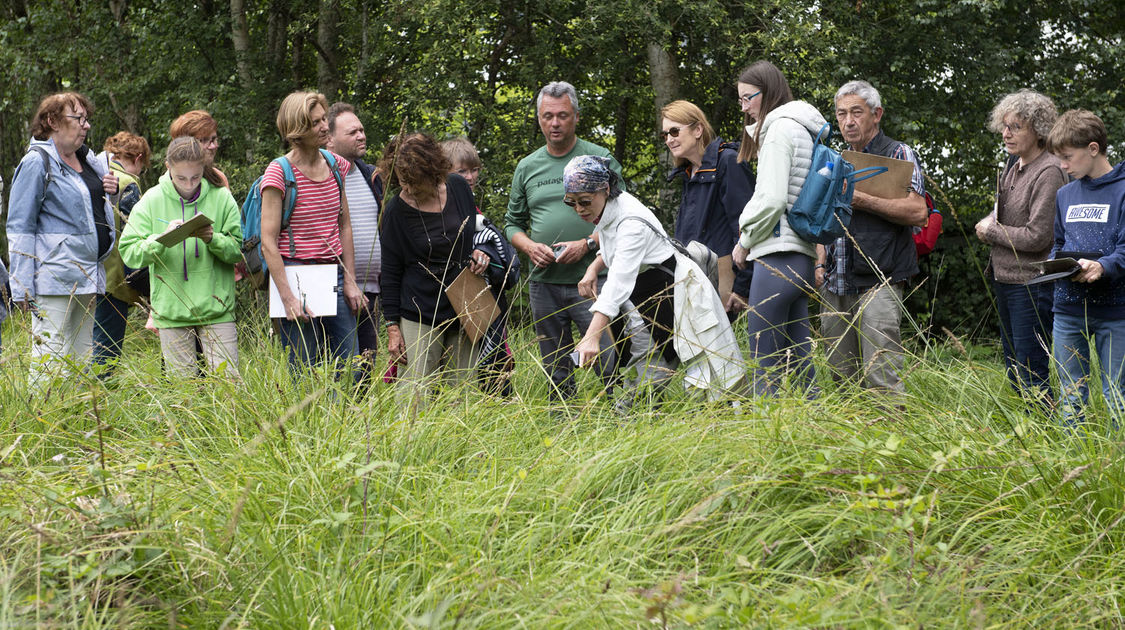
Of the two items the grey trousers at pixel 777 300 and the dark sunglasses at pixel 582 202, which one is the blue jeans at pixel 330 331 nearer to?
the dark sunglasses at pixel 582 202

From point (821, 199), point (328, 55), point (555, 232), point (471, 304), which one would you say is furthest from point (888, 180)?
point (328, 55)

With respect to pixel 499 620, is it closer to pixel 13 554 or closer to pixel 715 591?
pixel 715 591

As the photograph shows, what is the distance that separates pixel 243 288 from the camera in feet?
29.5

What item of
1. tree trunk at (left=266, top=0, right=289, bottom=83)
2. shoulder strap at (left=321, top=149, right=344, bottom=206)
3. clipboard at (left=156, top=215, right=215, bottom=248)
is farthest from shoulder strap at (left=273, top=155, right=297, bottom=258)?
tree trunk at (left=266, top=0, right=289, bottom=83)

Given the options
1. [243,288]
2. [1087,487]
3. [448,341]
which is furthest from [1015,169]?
[243,288]

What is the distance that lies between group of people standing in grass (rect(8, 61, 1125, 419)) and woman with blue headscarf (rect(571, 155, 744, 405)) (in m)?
0.01

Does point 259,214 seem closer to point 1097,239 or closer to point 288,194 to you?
point 288,194

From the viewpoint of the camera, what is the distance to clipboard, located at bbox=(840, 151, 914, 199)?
5.07 m

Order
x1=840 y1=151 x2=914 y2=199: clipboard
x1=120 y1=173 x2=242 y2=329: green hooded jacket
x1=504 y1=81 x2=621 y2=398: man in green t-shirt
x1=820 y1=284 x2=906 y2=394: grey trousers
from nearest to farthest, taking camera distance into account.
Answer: x1=820 y1=284 x2=906 y2=394: grey trousers → x1=840 y1=151 x2=914 y2=199: clipboard → x1=120 y1=173 x2=242 y2=329: green hooded jacket → x1=504 y1=81 x2=621 y2=398: man in green t-shirt

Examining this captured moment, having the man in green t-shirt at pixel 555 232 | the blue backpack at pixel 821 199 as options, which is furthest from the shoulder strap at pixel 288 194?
the blue backpack at pixel 821 199

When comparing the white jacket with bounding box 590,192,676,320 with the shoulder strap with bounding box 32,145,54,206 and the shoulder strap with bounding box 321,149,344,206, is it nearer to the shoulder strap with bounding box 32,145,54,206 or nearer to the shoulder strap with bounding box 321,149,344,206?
the shoulder strap with bounding box 321,149,344,206

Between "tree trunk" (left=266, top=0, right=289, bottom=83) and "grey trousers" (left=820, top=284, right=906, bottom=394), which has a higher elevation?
"tree trunk" (left=266, top=0, right=289, bottom=83)

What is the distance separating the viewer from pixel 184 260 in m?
5.32

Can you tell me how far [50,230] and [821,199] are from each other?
414 cm
